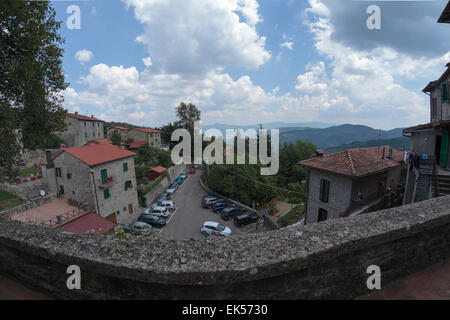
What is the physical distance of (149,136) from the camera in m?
47.8

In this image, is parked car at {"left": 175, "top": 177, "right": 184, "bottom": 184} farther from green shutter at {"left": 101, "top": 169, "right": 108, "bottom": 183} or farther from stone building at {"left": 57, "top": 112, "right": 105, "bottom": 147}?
stone building at {"left": 57, "top": 112, "right": 105, "bottom": 147}

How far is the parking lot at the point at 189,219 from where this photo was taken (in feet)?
57.3

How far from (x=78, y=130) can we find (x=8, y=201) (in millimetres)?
27170

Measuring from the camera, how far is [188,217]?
20.8 m

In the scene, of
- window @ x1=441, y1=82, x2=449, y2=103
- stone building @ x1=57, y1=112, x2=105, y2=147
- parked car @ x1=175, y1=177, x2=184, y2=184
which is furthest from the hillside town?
stone building @ x1=57, y1=112, x2=105, y2=147

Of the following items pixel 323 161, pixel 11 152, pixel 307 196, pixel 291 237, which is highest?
pixel 11 152

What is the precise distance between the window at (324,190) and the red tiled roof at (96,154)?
17232 mm

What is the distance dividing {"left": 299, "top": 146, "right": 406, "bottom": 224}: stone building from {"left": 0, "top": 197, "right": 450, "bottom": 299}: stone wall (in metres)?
10.2

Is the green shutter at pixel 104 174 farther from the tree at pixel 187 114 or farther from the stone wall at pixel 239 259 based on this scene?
the tree at pixel 187 114

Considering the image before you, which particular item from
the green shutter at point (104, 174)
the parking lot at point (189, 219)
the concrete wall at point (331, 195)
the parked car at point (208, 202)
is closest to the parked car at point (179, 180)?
the parking lot at point (189, 219)

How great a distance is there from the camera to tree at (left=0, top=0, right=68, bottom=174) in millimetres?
5211
